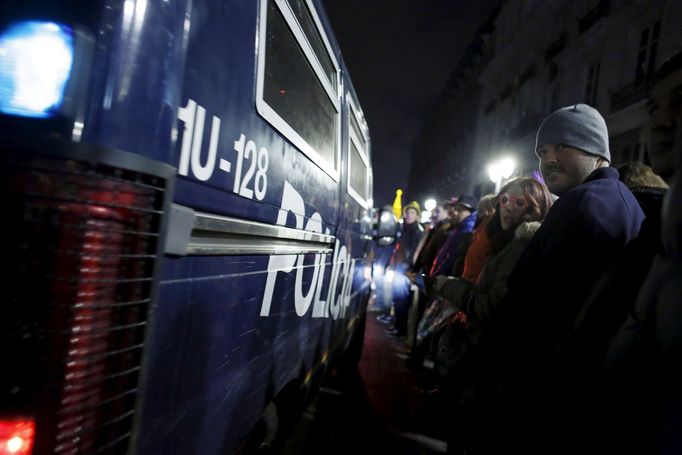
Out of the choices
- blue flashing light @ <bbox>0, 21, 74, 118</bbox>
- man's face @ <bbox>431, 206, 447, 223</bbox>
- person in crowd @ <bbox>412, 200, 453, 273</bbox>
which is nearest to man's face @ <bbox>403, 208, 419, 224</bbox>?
man's face @ <bbox>431, 206, 447, 223</bbox>

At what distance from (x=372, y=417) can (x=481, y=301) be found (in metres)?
1.96

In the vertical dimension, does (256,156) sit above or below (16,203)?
above

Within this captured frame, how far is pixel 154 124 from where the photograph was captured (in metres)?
0.79

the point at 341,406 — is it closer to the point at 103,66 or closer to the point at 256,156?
the point at 256,156

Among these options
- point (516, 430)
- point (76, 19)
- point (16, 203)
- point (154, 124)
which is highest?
point (76, 19)

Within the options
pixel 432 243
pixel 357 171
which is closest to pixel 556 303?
pixel 357 171

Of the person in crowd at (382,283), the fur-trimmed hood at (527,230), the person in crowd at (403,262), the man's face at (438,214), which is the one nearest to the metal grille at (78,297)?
the fur-trimmed hood at (527,230)

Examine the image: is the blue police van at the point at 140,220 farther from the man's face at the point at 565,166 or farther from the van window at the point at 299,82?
the man's face at the point at 565,166

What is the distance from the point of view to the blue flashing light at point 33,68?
678mm

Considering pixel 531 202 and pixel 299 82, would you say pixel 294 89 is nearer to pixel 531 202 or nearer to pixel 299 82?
pixel 299 82

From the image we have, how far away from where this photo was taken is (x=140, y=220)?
2.50 ft

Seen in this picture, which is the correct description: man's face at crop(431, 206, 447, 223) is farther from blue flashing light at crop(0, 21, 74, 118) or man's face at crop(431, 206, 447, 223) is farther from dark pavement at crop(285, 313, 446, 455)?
blue flashing light at crop(0, 21, 74, 118)

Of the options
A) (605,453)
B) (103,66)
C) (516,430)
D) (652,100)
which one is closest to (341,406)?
(516,430)

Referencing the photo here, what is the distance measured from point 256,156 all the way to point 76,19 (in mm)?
627
